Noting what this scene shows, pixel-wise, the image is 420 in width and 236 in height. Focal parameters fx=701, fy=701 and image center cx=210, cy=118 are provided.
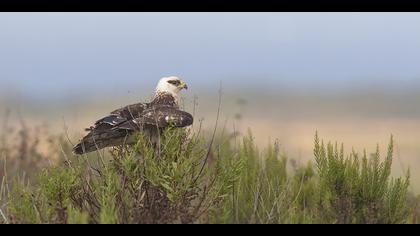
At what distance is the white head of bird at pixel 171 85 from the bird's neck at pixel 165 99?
4 centimetres

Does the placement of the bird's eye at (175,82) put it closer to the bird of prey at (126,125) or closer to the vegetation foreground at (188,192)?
the bird of prey at (126,125)

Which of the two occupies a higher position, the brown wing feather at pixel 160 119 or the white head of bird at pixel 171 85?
the white head of bird at pixel 171 85

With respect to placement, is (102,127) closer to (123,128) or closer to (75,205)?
(123,128)

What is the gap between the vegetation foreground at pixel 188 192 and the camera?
5270mm

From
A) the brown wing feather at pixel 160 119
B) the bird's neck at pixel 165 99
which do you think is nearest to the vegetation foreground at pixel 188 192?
the brown wing feather at pixel 160 119

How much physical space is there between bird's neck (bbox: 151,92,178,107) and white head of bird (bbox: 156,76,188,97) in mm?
36

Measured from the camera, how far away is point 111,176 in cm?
544

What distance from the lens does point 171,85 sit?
8.48 metres

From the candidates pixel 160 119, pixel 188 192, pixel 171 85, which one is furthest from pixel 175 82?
pixel 188 192

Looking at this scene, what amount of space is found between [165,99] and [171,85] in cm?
23

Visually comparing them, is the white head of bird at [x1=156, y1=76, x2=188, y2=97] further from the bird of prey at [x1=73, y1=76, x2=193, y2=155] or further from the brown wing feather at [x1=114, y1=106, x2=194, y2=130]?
the brown wing feather at [x1=114, y1=106, x2=194, y2=130]

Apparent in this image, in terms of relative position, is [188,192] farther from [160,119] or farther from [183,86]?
[183,86]
